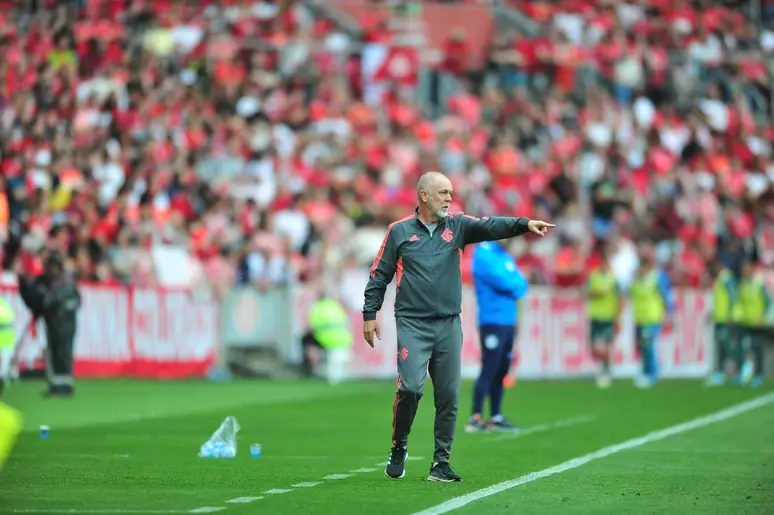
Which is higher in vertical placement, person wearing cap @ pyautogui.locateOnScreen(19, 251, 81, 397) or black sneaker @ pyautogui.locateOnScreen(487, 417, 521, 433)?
person wearing cap @ pyautogui.locateOnScreen(19, 251, 81, 397)

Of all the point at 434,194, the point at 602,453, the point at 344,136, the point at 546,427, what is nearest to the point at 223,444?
the point at 602,453

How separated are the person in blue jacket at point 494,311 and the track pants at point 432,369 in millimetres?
5781

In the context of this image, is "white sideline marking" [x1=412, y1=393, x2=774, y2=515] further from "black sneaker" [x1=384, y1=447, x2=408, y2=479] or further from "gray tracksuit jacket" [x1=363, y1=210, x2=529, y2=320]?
"gray tracksuit jacket" [x1=363, y1=210, x2=529, y2=320]

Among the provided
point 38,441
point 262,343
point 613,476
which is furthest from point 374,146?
point 613,476

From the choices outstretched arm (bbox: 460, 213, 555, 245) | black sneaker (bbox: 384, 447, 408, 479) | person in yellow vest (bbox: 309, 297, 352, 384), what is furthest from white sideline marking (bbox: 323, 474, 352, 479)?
person in yellow vest (bbox: 309, 297, 352, 384)

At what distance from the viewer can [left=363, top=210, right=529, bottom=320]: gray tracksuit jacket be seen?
40.2 ft

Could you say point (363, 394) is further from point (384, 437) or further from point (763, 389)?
point (384, 437)

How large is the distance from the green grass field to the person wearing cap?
90 cm

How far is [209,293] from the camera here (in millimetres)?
30500

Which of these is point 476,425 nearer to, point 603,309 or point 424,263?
point 424,263

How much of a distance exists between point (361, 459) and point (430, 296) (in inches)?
113

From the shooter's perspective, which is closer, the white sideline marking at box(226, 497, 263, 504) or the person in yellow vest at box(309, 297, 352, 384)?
the white sideline marking at box(226, 497, 263, 504)

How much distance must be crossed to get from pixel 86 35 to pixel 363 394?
43.1 ft

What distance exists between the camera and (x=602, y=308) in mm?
29859
